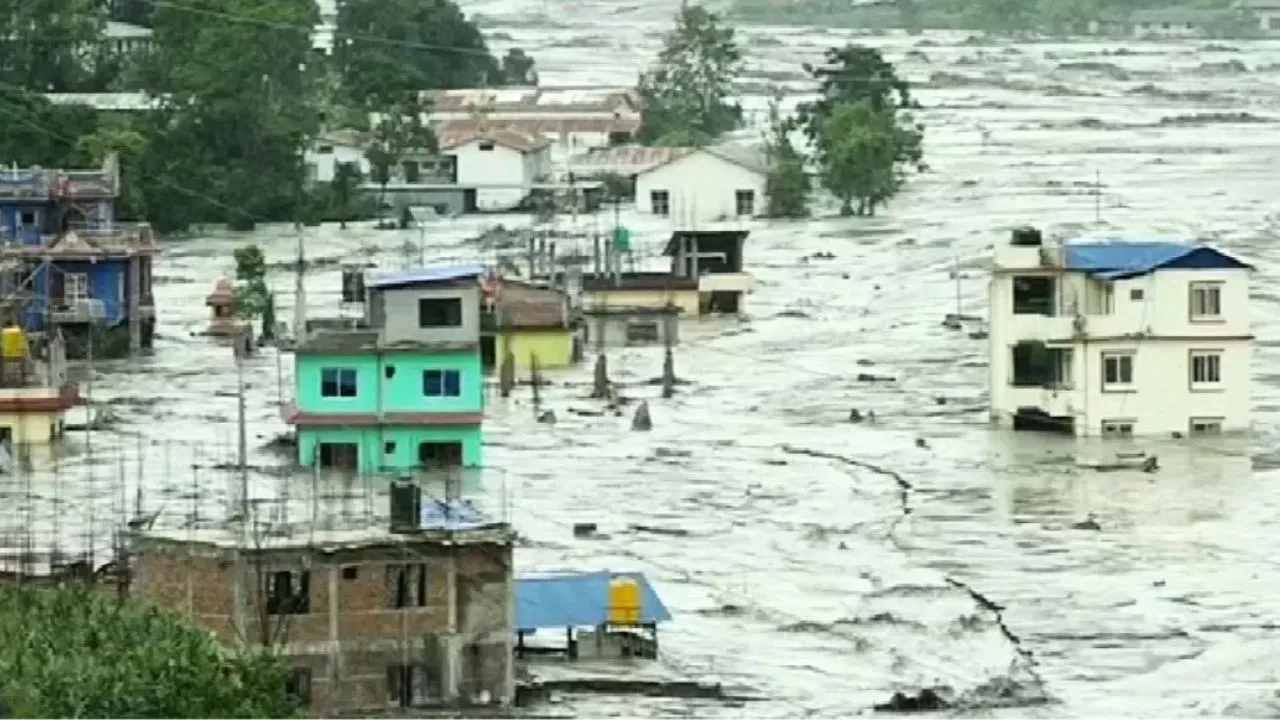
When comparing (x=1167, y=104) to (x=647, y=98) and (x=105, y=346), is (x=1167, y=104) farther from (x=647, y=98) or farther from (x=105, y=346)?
(x=105, y=346)

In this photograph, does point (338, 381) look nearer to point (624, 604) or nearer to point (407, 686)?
point (624, 604)

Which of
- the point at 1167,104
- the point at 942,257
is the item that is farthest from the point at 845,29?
the point at 942,257

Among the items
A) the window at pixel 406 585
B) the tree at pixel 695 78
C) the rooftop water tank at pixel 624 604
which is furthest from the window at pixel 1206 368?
the tree at pixel 695 78

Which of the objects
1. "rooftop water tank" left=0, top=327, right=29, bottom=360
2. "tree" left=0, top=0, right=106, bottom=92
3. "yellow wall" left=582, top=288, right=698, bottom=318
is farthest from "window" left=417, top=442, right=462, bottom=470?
"tree" left=0, top=0, right=106, bottom=92

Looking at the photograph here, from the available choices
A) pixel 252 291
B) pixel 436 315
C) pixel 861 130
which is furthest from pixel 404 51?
pixel 436 315

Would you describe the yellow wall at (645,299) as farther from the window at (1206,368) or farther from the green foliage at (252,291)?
the window at (1206,368)

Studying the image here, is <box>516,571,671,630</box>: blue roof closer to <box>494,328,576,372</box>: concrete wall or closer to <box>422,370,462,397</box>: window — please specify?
<box>422,370,462,397</box>: window
